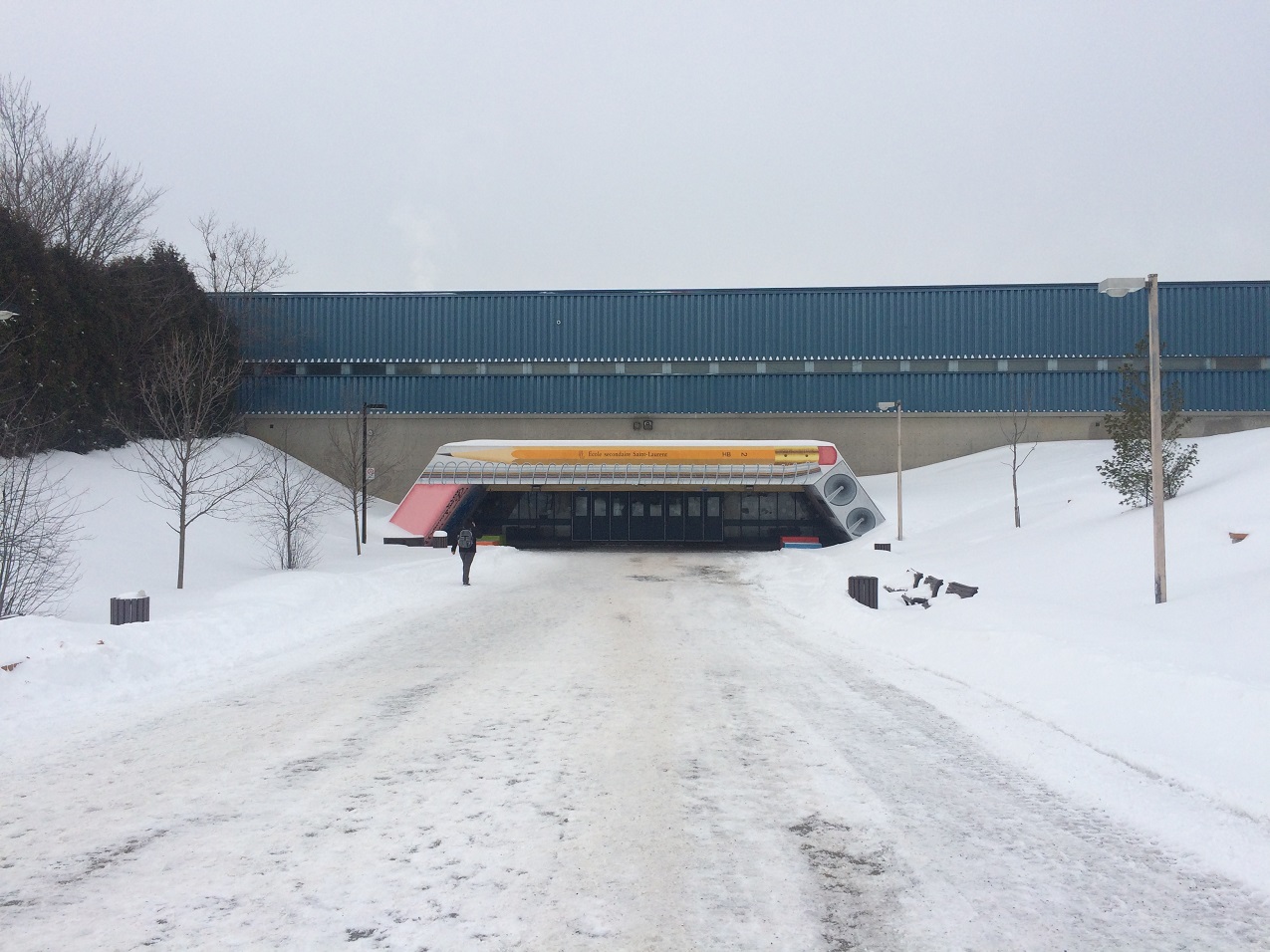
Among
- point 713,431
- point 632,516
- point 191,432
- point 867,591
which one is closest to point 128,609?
point 191,432

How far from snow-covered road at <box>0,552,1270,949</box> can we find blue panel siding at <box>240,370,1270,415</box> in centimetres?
3232

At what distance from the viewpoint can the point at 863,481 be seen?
3956 cm

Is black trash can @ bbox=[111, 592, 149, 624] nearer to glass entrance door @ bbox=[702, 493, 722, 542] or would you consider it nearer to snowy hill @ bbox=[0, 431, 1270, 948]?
snowy hill @ bbox=[0, 431, 1270, 948]

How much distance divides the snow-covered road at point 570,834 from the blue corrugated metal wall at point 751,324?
33297 mm

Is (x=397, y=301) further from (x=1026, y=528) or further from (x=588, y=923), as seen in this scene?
(x=588, y=923)

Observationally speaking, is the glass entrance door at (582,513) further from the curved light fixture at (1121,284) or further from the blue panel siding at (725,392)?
the curved light fixture at (1121,284)

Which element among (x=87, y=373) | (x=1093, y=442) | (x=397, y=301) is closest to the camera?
(x=87, y=373)

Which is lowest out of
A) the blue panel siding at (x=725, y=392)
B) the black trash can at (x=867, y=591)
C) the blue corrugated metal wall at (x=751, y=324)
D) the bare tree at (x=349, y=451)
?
the black trash can at (x=867, y=591)

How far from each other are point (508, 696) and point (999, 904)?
5.67 m

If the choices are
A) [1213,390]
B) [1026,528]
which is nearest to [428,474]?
[1026,528]

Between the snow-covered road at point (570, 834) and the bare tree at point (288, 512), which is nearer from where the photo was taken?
the snow-covered road at point (570, 834)

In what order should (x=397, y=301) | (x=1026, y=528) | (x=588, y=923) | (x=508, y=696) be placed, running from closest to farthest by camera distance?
(x=588, y=923)
(x=508, y=696)
(x=1026, y=528)
(x=397, y=301)

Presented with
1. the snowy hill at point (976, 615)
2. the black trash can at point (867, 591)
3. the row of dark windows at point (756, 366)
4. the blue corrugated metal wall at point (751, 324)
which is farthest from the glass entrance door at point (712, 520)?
the black trash can at point (867, 591)

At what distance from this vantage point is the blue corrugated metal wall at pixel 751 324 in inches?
1581
